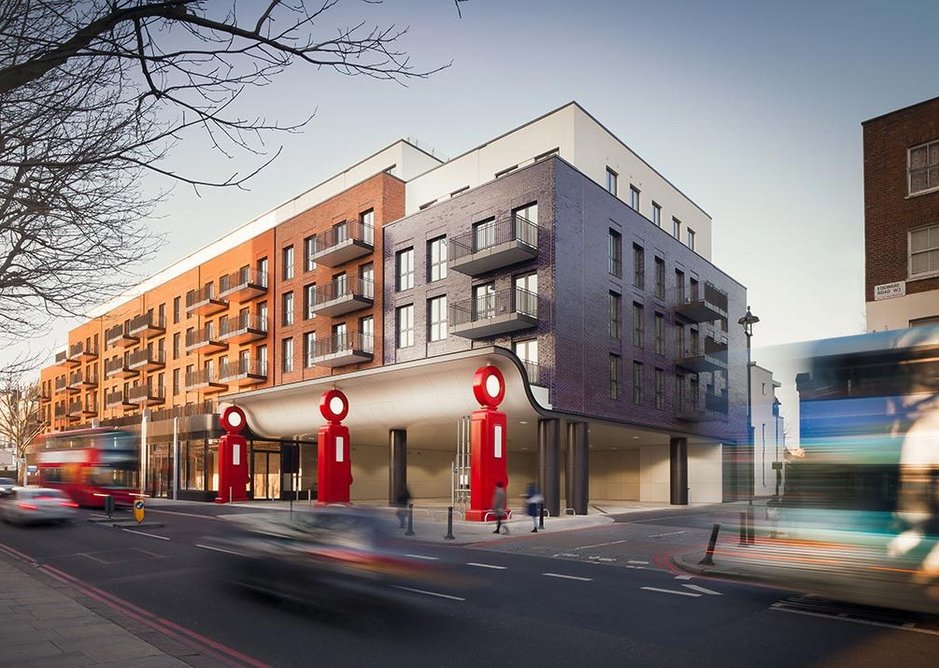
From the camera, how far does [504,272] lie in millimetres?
32344

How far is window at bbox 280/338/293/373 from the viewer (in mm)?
44628

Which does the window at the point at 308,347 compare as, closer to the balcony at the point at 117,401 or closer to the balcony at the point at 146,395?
the balcony at the point at 146,395

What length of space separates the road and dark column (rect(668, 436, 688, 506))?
28614 millimetres

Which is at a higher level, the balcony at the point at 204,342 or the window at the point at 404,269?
the window at the point at 404,269

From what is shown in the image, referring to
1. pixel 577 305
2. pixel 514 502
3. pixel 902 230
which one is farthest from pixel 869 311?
pixel 514 502

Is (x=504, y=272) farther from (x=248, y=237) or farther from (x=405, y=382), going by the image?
(x=248, y=237)

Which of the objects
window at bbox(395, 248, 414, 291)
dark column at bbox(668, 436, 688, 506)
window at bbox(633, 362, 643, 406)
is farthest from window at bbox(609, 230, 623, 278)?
dark column at bbox(668, 436, 688, 506)

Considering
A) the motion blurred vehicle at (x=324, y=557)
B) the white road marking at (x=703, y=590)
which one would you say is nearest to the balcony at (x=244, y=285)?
the motion blurred vehicle at (x=324, y=557)

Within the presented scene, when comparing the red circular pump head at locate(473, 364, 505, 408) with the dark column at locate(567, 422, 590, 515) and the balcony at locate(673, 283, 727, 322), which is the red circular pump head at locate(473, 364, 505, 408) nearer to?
the dark column at locate(567, 422, 590, 515)

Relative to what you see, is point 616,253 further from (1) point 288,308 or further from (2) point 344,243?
(1) point 288,308

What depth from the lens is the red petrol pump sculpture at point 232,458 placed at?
42.0 m

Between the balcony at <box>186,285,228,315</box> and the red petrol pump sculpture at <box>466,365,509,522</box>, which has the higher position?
the balcony at <box>186,285,228,315</box>

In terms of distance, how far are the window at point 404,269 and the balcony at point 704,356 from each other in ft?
59.3

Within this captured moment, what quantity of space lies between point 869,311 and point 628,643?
61.2 ft
